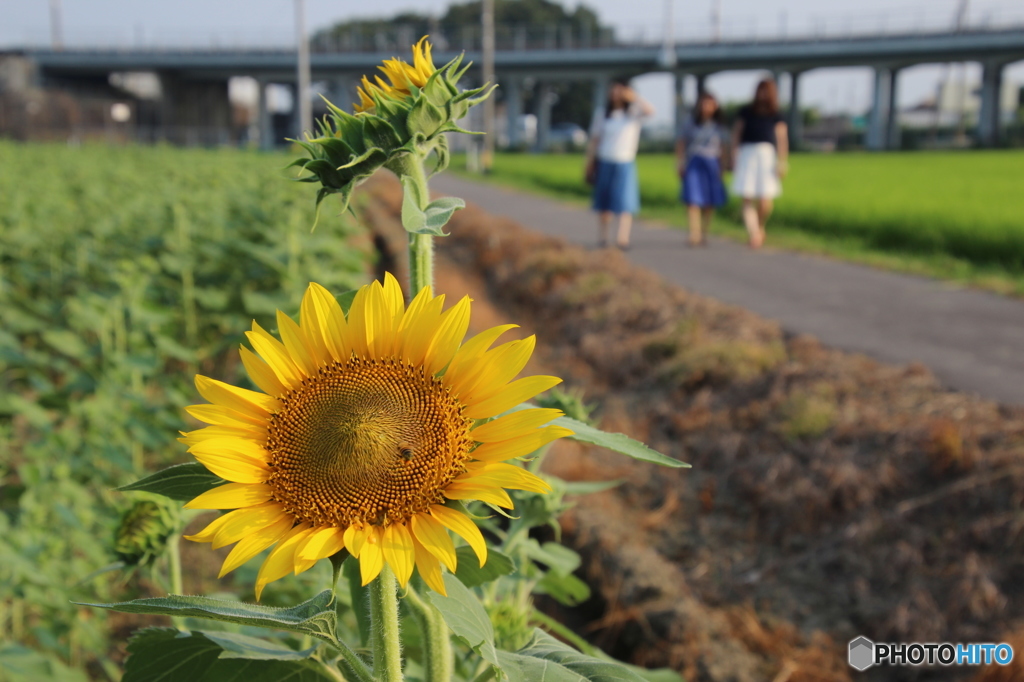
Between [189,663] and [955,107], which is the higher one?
[955,107]

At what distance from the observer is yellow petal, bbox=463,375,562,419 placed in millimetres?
979

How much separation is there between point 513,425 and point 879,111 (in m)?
58.5

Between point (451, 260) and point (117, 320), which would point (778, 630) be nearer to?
point (117, 320)

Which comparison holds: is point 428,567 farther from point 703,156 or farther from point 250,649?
point 703,156

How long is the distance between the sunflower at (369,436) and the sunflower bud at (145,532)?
72cm

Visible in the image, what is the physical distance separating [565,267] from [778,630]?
18.0 ft

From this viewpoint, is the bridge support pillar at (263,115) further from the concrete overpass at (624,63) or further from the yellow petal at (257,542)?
the yellow petal at (257,542)

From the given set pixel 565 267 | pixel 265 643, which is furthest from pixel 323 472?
pixel 565 267

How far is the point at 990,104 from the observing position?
50.4 meters

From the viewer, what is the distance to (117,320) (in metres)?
3.82

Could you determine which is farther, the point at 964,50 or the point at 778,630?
the point at 964,50

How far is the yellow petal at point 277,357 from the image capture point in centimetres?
104

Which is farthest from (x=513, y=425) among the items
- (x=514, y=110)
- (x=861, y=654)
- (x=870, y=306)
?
(x=514, y=110)

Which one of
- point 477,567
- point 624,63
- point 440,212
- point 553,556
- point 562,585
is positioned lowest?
point 562,585
